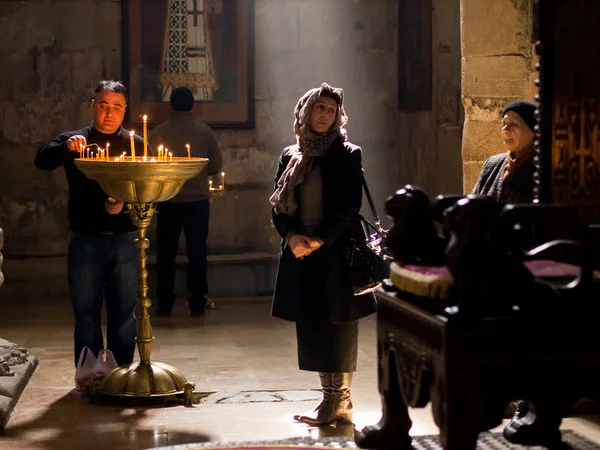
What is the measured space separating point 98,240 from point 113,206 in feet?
0.71

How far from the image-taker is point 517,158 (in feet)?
17.1

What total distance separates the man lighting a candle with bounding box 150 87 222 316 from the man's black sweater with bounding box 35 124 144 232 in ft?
8.18

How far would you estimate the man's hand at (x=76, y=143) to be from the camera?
5.96 m

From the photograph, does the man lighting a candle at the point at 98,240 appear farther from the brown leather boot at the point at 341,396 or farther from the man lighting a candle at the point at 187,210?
the man lighting a candle at the point at 187,210

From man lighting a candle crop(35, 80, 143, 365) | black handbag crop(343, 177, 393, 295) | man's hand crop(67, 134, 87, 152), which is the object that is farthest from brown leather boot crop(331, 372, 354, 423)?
man's hand crop(67, 134, 87, 152)

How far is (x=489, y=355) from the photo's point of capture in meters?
3.22

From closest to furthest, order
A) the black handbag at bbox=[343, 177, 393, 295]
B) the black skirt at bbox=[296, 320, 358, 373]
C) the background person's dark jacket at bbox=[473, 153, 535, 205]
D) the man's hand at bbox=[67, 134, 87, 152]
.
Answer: the background person's dark jacket at bbox=[473, 153, 535, 205], the black handbag at bbox=[343, 177, 393, 295], the black skirt at bbox=[296, 320, 358, 373], the man's hand at bbox=[67, 134, 87, 152]

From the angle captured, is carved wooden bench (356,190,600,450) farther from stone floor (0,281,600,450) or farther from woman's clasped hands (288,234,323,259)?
woman's clasped hands (288,234,323,259)

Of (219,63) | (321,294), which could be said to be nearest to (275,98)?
(219,63)

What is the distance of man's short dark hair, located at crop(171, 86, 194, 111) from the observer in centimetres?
871

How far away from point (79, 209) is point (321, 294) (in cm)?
146

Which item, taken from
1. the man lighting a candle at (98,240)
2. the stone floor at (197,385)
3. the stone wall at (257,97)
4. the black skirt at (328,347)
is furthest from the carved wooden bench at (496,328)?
the stone wall at (257,97)

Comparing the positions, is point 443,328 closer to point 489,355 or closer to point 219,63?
point 489,355

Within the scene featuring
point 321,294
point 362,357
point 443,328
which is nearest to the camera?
point 443,328
